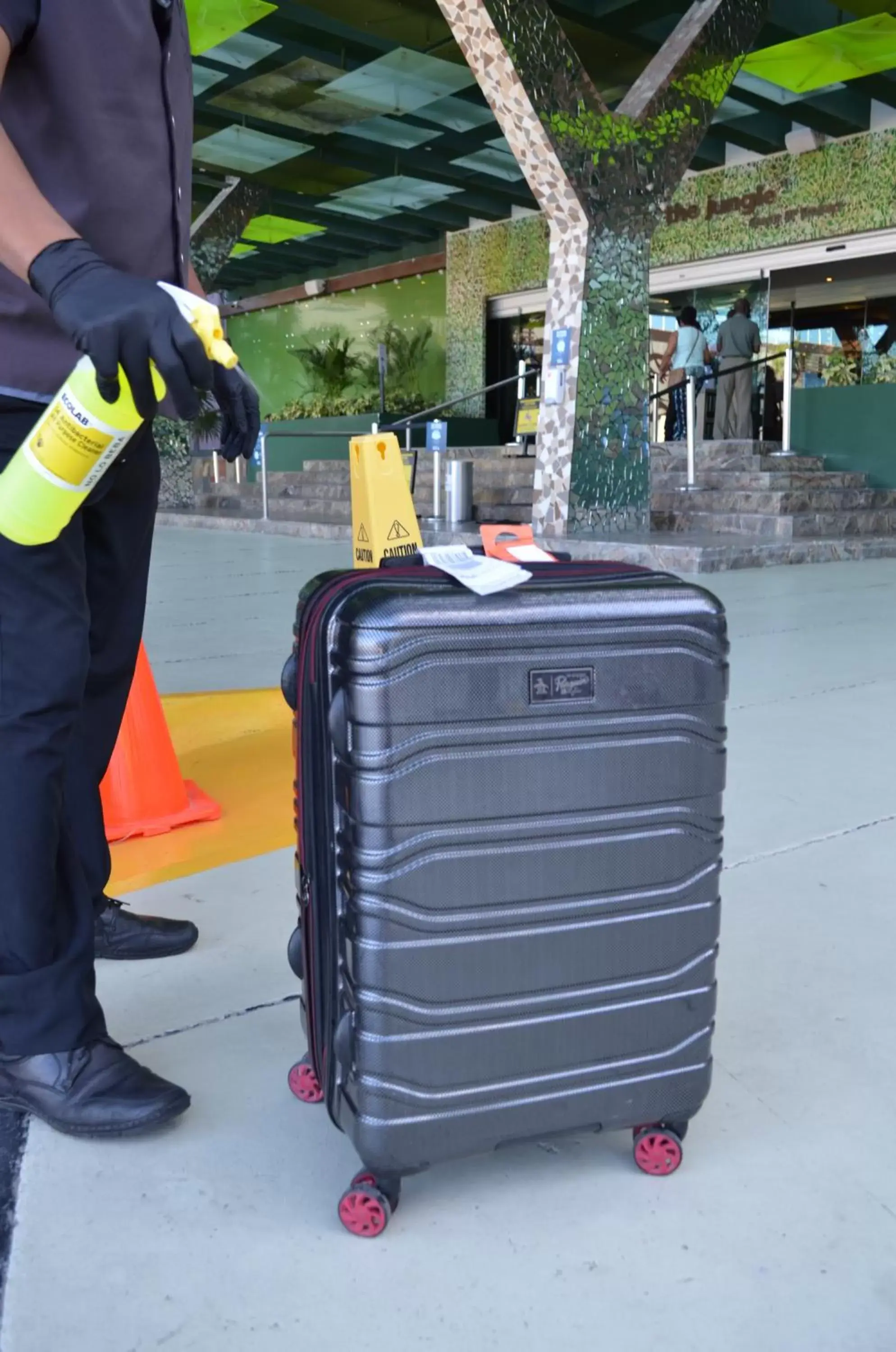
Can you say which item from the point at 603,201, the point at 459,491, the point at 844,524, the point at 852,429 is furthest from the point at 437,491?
the point at 852,429

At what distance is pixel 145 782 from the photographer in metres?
2.06

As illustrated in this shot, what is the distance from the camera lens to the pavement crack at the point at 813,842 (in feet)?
6.09

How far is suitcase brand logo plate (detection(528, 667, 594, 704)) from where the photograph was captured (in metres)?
0.97

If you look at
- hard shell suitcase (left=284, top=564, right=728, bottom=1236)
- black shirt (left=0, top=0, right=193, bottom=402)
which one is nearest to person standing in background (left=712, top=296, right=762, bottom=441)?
black shirt (left=0, top=0, right=193, bottom=402)

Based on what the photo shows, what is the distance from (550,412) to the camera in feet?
24.1

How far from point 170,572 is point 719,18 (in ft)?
15.7

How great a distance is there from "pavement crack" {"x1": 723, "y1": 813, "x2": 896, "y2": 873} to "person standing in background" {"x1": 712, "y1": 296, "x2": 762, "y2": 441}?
8295 millimetres

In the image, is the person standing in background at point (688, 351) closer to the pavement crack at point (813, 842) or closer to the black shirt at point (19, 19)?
the pavement crack at point (813, 842)

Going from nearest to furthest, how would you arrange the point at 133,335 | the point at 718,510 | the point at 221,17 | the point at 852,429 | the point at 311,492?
the point at 133,335, the point at 221,17, the point at 718,510, the point at 852,429, the point at 311,492

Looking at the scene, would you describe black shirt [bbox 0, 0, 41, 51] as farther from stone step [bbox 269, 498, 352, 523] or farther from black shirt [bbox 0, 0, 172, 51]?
stone step [bbox 269, 498, 352, 523]

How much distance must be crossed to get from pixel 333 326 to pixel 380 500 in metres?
16.7

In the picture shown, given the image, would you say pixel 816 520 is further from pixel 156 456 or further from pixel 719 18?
pixel 156 456

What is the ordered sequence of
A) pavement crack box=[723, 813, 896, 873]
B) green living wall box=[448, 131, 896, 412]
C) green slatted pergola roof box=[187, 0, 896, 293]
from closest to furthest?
pavement crack box=[723, 813, 896, 873] < green slatted pergola roof box=[187, 0, 896, 293] < green living wall box=[448, 131, 896, 412]

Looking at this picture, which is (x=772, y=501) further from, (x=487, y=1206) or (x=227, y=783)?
(x=487, y=1206)
